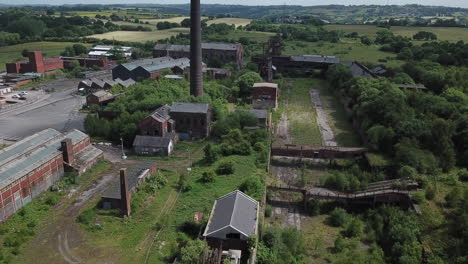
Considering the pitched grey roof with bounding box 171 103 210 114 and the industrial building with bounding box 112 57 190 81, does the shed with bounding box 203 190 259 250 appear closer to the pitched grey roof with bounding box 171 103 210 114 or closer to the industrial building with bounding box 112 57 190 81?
the pitched grey roof with bounding box 171 103 210 114

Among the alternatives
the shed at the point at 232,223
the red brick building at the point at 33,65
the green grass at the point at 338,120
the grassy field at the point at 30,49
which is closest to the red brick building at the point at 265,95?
the green grass at the point at 338,120

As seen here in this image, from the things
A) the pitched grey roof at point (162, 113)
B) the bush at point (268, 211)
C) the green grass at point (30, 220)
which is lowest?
the bush at point (268, 211)

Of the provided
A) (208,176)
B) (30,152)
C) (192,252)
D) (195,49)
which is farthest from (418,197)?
(195,49)

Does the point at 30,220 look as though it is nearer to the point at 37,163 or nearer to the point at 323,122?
the point at 37,163

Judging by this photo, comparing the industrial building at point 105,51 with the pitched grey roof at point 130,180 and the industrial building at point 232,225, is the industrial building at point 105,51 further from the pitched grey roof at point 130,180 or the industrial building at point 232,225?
the industrial building at point 232,225

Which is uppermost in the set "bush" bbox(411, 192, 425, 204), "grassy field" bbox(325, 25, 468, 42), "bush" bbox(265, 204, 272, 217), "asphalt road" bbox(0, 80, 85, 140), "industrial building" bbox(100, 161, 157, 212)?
"grassy field" bbox(325, 25, 468, 42)

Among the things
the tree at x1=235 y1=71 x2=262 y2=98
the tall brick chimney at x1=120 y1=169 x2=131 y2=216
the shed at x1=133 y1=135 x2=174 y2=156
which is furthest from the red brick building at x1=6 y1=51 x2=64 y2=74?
the tall brick chimney at x1=120 y1=169 x2=131 y2=216

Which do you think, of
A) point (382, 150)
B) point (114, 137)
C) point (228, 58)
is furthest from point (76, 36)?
point (382, 150)
